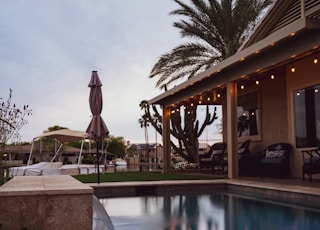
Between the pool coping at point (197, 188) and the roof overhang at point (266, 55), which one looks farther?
the pool coping at point (197, 188)

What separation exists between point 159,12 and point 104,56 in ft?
11.4

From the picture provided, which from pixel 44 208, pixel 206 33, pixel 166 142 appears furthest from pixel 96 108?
pixel 44 208

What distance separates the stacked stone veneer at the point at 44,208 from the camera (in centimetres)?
369

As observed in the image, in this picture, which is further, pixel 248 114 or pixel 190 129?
pixel 190 129

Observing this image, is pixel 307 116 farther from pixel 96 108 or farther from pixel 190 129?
pixel 190 129

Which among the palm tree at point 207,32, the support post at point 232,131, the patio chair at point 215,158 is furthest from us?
the palm tree at point 207,32

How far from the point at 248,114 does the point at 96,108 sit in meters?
6.54

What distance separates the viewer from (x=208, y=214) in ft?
23.5

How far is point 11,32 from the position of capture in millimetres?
15680

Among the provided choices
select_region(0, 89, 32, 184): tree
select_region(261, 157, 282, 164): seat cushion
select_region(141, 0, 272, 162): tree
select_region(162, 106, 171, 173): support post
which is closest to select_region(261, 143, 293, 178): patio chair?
select_region(261, 157, 282, 164): seat cushion

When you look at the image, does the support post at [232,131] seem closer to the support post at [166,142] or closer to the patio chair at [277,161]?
the patio chair at [277,161]

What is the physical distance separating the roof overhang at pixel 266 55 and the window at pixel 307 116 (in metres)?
2.07

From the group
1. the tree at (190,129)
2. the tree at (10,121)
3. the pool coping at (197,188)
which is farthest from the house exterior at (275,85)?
the tree at (10,121)

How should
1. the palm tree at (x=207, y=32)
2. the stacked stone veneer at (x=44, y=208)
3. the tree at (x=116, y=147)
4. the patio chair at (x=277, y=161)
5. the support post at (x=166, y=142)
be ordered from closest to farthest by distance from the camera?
the stacked stone veneer at (x=44, y=208), the patio chair at (x=277, y=161), the palm tree at (x=207, y=32), the support post at (x=166, y=142), the tree at (x=116, y=147)
